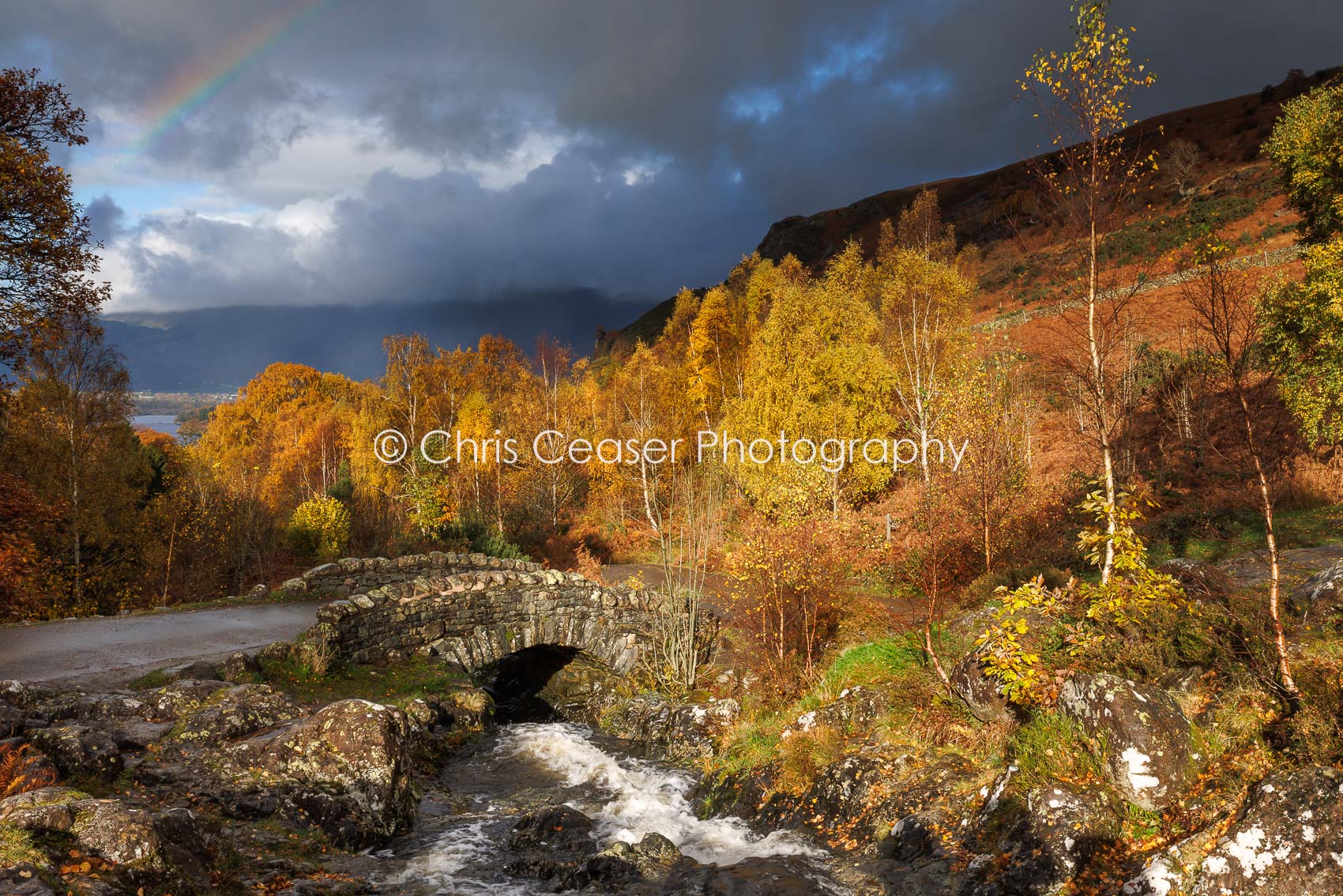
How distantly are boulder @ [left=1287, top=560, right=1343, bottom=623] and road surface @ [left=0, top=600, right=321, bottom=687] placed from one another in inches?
623

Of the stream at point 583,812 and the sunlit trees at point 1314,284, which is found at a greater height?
the sunlit trees at point 1314,284

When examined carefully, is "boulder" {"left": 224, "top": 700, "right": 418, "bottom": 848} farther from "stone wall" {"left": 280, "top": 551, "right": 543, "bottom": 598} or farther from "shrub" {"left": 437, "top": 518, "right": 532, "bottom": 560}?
"shrub" {"left": 437, "top": 518, "right": 532, "bottom": 560}

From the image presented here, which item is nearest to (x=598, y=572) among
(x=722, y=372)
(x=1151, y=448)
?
(x=722, y=372)

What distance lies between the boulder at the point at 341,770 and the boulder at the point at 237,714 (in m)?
0.48

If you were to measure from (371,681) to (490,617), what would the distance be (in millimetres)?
3361

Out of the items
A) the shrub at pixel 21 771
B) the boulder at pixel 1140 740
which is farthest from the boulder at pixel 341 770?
the boulder at pixel 1140 740

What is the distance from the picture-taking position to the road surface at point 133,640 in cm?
1122

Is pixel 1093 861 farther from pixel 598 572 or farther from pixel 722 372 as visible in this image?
pixel 722 372

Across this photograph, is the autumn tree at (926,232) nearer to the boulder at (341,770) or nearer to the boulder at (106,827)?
the boulder at (341,770)

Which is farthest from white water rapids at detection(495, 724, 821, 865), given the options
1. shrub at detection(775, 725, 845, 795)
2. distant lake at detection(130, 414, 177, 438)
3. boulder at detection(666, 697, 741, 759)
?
distant lake at detection(130, 414, 177, 438)

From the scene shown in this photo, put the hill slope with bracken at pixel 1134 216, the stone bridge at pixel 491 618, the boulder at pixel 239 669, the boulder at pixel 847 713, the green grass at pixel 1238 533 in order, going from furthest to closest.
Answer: the hill slope with bracken at pixel 1134 216 → the stone bridge at pixel 491 618 → the green grass at pixel 1238 533 → the boulder at pixel 239 669 → the boulder at pixel 847 713

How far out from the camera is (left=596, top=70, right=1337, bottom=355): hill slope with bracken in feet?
145

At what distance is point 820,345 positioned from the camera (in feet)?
86.6

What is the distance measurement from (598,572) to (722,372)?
17.3 metres
